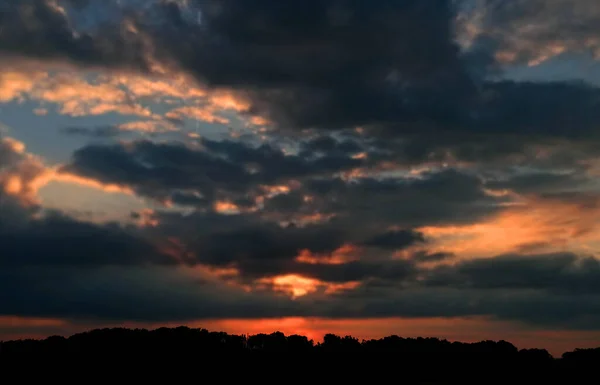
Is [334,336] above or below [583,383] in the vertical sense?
above

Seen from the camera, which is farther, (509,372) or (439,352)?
(439,352)

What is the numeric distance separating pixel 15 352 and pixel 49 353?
231 inches

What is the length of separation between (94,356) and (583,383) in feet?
265

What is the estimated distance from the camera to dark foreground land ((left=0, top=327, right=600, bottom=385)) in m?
139

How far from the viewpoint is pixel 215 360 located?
147 metres

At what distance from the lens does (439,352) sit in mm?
159500

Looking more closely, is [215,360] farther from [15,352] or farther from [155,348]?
[15,352]

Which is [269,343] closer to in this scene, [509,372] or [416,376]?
[416,376]

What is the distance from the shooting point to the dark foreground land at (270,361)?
139125mm

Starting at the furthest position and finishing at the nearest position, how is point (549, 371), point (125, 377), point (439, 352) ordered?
point (439, 352), point (549, 371), point (125, 377)

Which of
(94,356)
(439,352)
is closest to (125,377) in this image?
(94,356)

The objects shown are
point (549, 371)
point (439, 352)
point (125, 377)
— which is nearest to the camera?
point (125, 377)

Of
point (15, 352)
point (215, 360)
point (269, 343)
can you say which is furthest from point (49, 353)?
point (269, 343)

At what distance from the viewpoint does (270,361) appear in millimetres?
149500
